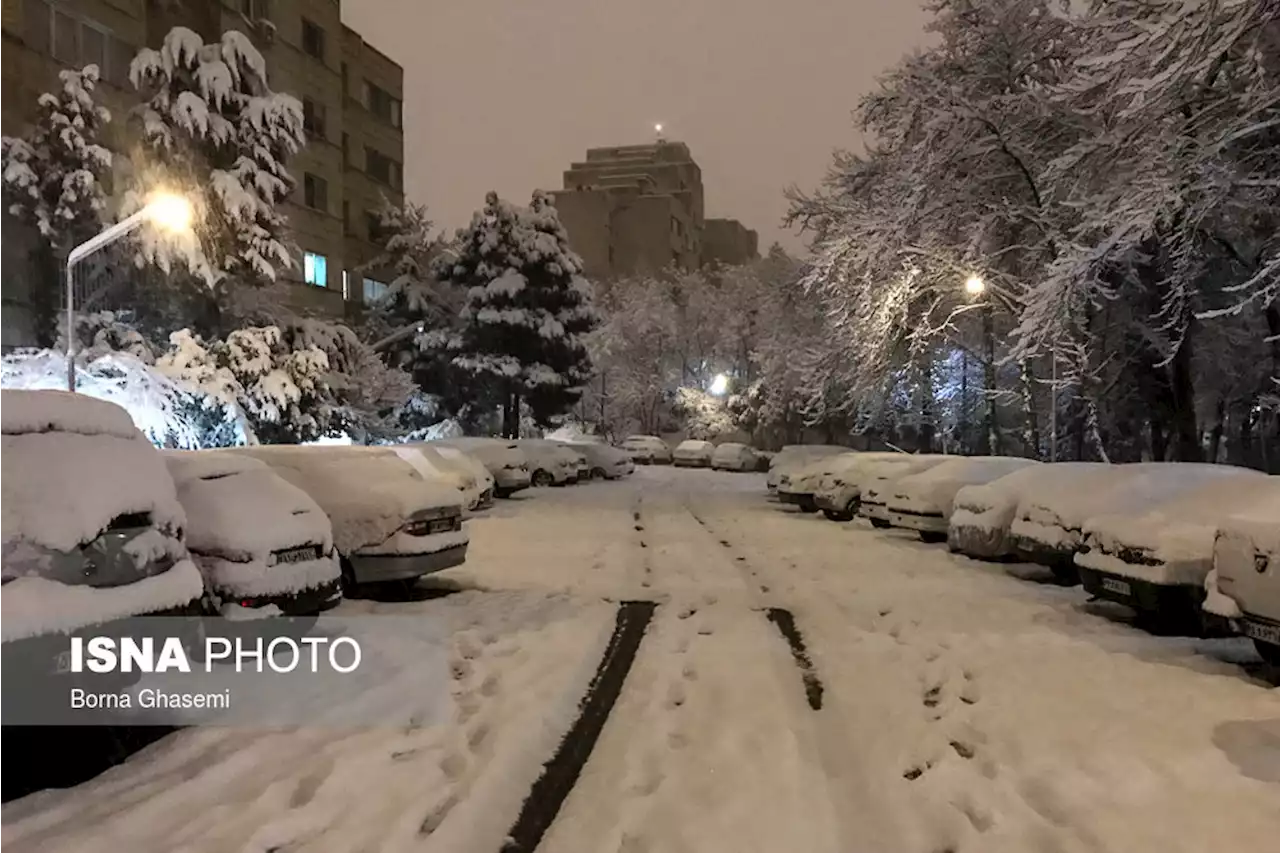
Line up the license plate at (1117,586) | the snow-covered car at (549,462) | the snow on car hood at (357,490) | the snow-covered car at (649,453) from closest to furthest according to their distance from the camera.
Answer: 1. the license plate at (1117,586)
2. the snow on car hood at (357,490)
3. the snow-covered car at (549,462)
4. the snow-covered car at (649,453)

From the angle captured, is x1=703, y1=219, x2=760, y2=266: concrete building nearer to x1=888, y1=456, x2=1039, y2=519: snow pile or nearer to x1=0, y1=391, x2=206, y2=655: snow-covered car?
x1=888, y1=456, x2=1039, y2=519: snow pile

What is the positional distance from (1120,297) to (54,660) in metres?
21.6

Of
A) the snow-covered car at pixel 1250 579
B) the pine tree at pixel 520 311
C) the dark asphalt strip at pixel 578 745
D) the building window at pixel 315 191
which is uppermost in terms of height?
the building window at pixel 315 191

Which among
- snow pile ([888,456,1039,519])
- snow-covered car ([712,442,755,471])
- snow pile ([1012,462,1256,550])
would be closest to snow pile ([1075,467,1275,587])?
snow pile ([1012,462,1256,550])

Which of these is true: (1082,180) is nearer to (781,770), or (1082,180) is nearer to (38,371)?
(781,770)

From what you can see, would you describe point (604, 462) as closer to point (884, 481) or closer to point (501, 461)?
point (501, 461)

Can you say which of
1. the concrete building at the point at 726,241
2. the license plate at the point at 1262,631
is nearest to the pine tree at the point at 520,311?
the license plate at the point at 1262,631

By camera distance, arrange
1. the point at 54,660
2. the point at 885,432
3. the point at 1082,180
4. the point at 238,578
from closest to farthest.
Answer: the point at 54,660
the point at 238,578
the point at 1082,180
the point at 885,432

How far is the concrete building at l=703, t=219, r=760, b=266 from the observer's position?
464 ft

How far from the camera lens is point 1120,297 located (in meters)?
21.5

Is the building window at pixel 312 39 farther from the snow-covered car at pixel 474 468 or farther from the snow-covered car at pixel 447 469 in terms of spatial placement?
the snow-covered car at pixel 447 469

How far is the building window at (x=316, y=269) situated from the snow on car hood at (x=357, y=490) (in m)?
27.1

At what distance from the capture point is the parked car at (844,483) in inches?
802

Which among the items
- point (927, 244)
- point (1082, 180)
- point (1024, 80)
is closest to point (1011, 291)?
point (927, 244)
